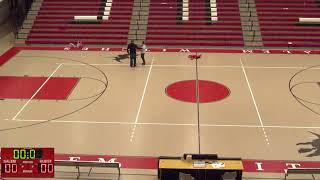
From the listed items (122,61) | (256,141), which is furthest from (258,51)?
(256,141)

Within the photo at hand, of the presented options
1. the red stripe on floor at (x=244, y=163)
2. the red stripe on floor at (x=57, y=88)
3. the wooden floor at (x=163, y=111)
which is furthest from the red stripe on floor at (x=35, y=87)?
the red stripe on floor at (x=244, y=163)

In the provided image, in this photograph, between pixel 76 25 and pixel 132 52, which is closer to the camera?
pixel 132 52

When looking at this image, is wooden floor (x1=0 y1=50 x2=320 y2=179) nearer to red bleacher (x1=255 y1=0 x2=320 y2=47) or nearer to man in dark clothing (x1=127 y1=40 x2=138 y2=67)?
man in dark clothing (x1=127 y1=40 x2=138 y2=67)

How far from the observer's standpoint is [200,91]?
56.1 feet

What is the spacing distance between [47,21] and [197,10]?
840cm

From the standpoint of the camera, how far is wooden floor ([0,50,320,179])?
42.0 feet

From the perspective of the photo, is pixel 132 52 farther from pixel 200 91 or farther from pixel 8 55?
pixel 8 55

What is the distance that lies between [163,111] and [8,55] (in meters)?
10.3

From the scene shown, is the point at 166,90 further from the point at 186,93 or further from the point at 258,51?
the point at 258,51

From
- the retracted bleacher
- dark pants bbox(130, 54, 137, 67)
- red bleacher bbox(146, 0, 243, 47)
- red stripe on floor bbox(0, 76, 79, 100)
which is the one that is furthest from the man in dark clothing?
the retracted bleacher

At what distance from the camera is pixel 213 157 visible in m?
10.5

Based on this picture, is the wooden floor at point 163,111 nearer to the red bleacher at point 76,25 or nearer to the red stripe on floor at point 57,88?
the red stripe on floor at point 57,88

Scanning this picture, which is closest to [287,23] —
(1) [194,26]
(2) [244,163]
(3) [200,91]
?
(1) [194,26]
